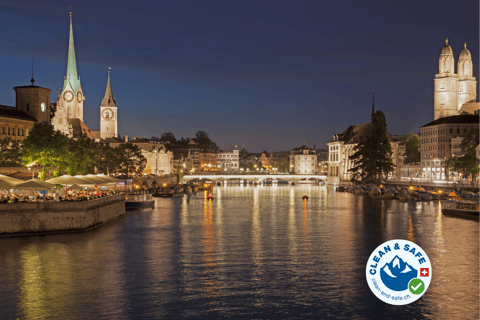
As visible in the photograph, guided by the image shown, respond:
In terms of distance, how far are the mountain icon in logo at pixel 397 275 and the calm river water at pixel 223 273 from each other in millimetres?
936

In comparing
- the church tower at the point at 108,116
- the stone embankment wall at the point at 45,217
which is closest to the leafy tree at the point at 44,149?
the stone embankment wall at the point at 45,217

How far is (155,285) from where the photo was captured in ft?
85.8

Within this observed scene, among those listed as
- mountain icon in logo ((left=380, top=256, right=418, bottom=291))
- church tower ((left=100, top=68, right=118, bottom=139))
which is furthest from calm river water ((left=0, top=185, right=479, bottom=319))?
church tower ((left=100, top=68, right=118, bottom=139))

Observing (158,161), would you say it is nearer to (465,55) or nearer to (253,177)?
(253,177)

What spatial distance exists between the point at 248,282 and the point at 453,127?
395 ft

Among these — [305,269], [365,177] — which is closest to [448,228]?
[305,269]

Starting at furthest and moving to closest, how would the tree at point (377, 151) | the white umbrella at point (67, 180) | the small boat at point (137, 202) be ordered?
1. the tree at point (377, 151)
2. the small boat at point (137, 202)
3. the white umbrella at point (67, 180)

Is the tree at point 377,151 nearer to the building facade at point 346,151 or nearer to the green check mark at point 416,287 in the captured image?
the building facade at point 346,151

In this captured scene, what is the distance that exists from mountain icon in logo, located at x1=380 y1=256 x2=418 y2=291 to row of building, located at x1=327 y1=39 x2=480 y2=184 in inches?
3581

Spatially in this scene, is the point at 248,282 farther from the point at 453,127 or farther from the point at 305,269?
the point at 453,127

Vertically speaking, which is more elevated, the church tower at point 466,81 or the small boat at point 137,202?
the church tower at point 466,81

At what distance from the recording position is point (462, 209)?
57.4 meters

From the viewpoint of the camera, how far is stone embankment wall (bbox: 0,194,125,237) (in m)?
37.3

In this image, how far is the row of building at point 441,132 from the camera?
13425cm
